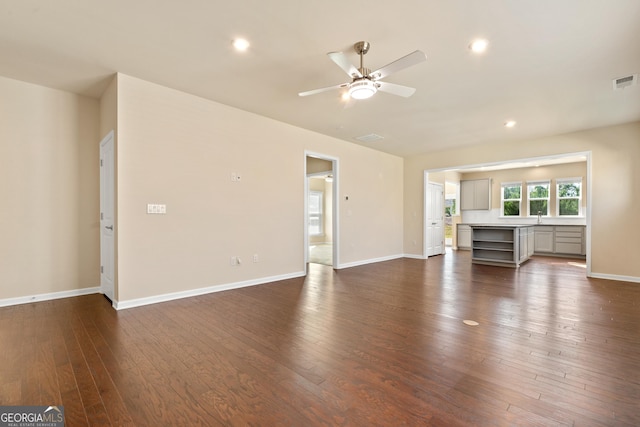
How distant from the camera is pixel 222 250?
4.34 metres

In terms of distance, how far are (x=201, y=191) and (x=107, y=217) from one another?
1231 mm

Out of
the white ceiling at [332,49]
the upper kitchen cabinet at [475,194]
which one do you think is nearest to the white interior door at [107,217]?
the white ceiling at [332,49]

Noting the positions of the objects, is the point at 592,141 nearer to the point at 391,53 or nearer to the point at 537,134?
the point at 537,134

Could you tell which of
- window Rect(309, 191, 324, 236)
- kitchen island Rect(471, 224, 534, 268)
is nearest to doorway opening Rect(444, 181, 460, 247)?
kitchen island Rect(471, 224, 534, 268)

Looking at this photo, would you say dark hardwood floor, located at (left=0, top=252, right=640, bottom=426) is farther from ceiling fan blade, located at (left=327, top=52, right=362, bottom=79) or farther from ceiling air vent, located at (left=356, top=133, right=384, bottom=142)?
ceiling air vent, located at (left=356, top=133, right=384, bottom=142)

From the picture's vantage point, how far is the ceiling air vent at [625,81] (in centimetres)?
340

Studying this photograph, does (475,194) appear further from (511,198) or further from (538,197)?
(538,197)

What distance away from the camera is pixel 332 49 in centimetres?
286

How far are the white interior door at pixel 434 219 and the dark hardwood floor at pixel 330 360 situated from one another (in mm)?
3904

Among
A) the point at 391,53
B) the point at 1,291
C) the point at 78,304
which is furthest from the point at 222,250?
the point at 391,53

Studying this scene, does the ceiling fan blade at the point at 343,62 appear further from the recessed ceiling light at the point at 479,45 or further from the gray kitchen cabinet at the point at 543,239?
the gray kitchen cabinet at the point at 543,239

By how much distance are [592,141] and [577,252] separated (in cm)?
384

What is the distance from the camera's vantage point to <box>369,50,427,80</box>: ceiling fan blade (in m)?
2.34

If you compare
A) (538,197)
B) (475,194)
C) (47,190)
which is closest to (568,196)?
(538,197)
